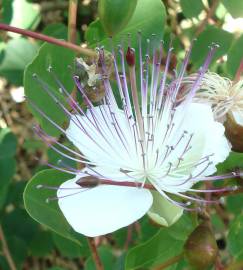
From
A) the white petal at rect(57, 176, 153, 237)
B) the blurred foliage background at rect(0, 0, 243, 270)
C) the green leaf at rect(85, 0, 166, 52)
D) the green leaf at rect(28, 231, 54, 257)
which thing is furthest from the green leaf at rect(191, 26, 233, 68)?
the green leaf at rect(28, 231, 54, 257)

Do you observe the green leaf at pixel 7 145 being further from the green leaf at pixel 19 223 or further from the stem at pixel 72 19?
the stem at pixel 72 19

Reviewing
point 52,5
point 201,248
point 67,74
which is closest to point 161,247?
point 201,248

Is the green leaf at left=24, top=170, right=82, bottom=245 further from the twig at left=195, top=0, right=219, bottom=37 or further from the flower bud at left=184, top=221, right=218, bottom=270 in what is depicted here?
the twig at left=195, top=0, right=219, bottom=37

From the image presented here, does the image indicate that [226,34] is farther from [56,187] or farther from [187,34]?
[56,187]

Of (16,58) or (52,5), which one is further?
(52,5)

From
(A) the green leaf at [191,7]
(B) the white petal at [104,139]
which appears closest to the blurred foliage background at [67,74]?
(A) the green leaf at [191,7]

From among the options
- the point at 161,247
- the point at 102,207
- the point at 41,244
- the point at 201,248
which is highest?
the point at 102,207

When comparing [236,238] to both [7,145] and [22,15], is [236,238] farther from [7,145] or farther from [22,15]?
[22,15]
